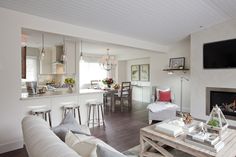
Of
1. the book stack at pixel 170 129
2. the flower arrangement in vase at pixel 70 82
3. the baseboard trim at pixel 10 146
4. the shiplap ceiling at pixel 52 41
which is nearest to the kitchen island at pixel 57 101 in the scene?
the flower arrangement in vase at pixel 70 82

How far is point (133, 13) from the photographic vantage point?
3.18 m

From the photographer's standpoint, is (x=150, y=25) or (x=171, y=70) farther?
(x=171, y=70)

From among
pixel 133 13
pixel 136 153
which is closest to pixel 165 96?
pixel 136 153

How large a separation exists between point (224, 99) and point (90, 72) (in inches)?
234

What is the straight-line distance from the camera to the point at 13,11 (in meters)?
2.80

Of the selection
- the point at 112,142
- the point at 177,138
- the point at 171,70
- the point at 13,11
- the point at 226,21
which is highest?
the point at 226,21

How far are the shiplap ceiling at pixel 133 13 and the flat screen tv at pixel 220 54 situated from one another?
600mm

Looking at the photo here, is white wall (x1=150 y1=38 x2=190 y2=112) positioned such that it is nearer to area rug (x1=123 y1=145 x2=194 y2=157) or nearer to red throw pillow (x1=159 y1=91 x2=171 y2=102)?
red throw pillow (x1=159 y1=91 x2=171 y2=102)

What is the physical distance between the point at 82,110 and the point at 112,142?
1.25 metres

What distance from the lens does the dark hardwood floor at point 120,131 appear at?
2979 mm

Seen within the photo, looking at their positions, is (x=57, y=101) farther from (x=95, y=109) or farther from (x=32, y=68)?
A: (x=32, y=68)

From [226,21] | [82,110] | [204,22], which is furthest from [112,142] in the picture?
[226,21]

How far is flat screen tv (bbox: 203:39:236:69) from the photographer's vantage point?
397cm

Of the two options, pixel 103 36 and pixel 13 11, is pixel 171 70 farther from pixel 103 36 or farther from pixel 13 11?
pixel 13 11
